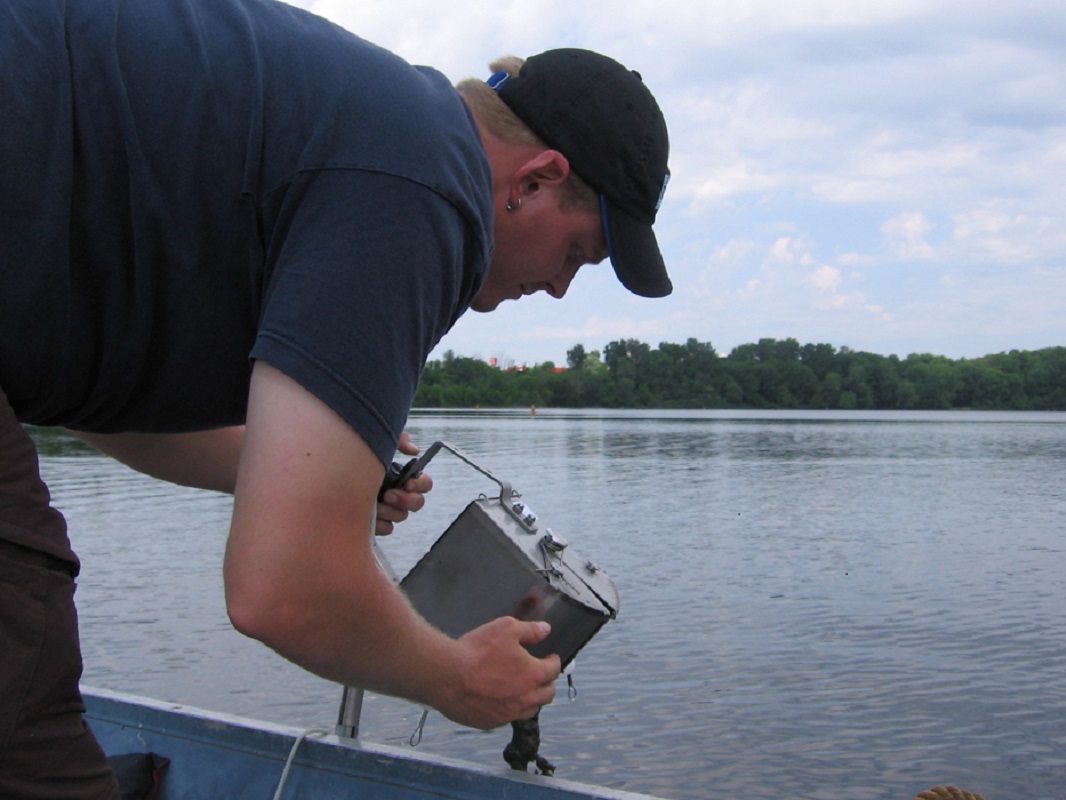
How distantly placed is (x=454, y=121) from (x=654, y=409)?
110m

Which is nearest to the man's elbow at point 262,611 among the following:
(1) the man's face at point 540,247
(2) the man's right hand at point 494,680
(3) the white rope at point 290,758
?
(2) the man's right hand at point 494,680

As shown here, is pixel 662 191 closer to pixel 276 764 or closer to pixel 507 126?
pixel 507 126

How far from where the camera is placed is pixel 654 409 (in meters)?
111

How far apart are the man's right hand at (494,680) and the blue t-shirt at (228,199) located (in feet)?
1.58

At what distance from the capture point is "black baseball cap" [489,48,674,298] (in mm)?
1768

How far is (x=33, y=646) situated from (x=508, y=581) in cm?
141

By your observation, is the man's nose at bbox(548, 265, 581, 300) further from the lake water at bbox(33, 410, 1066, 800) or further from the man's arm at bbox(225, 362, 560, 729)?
Answer: the lake water at bbox(33, 410, 1066, 800)

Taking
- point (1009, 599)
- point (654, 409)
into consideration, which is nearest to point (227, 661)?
point (1009, 599)

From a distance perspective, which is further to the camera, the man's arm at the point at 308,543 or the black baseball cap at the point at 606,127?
the black baseball cap at the point at 606,127

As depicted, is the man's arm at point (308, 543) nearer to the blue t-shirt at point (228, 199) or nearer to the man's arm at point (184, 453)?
the blue t-shirt at point (228, 199)

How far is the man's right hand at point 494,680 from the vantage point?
1.71m

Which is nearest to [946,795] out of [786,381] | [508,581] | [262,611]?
[508,581]

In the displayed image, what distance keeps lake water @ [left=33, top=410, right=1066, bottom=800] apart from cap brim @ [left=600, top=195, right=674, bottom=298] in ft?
14.4

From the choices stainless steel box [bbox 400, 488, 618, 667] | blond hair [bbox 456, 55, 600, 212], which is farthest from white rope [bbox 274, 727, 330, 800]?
blond hair [bbox 456, 55, 600, 212]
